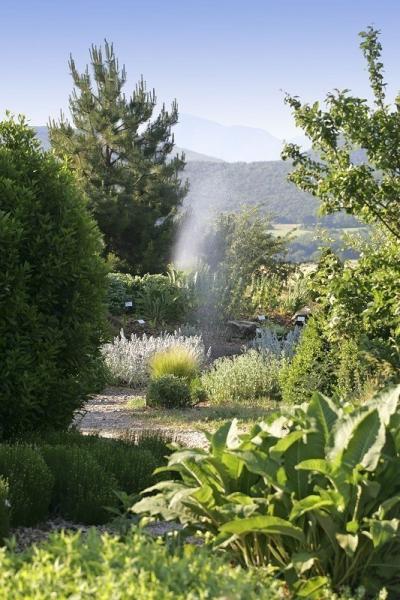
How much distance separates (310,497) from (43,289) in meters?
3.44

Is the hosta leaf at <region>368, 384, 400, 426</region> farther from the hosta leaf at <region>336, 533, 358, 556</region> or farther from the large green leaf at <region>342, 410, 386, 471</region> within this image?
the hosta leaf at <region>336, 533, 358, 556</region>

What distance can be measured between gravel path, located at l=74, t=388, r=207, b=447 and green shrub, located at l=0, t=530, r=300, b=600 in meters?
3.94

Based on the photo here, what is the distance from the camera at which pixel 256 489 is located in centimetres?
373

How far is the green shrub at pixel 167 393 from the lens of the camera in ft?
33.0

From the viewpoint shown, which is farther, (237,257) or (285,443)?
(237,257)

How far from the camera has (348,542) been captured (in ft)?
10.9

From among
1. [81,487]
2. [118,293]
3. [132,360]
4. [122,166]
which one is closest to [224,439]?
[81,487]

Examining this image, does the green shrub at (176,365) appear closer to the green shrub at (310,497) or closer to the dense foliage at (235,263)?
the dense foliage at (235,263)

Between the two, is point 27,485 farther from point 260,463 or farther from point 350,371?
point 350,371

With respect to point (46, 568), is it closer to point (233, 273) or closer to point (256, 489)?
point (256, 489)

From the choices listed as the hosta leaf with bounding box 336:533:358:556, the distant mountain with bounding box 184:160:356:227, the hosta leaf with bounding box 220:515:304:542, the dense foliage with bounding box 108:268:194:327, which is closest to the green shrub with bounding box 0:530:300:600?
the hosta leaf with bounding box 220:515:304:542

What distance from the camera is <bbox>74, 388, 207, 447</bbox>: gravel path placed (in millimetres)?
7754

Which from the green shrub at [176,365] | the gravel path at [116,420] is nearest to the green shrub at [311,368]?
the gravel path at [116,420]

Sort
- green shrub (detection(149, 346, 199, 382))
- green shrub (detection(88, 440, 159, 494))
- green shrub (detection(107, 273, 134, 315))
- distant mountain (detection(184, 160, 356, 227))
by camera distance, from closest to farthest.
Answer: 1. green shrub (detection(88, 440, 159, 494))
2. green shrub (detection(149, 346, 199, 382))
3. green shrub (detection(107, 273, 134, 315))
4. distant mountain (detection(184, 160, 356, 227))
